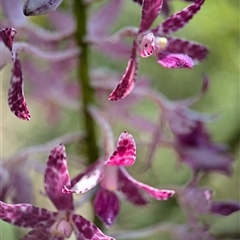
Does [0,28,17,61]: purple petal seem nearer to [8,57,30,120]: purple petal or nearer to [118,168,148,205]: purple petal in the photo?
[8,57,30,120]: purple petal

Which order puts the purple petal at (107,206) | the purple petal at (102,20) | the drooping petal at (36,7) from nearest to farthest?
the drooping petal at (36,7) < the purple petal at (107,206) < the purple petal at (102,20)

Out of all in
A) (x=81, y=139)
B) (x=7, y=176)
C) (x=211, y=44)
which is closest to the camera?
(x=7, y=176)

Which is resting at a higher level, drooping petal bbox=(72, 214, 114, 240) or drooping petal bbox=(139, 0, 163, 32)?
drooping petal bbox=(139, 0, 163, 32)

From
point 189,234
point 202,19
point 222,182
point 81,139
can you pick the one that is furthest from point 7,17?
point 222,182

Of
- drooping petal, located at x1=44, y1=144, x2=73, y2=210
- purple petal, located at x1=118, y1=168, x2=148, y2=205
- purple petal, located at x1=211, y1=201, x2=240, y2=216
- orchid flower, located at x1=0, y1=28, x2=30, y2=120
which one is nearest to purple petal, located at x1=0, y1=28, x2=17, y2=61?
orchid flower, located at x1=0, y1=28, x2=30, y2=120

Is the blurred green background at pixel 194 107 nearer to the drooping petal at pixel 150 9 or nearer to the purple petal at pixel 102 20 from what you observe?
the purple petal at pixel 102 20

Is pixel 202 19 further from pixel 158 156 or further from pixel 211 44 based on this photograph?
pixel 158 156

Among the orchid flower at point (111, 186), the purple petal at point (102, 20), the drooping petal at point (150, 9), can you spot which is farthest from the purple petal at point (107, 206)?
the purple petal at point (102, 20)
